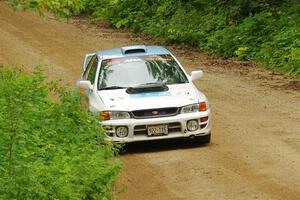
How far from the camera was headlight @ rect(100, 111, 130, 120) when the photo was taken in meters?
13.7

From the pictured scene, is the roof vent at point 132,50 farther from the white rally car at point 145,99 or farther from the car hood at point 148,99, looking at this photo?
the car hood at point 148,99

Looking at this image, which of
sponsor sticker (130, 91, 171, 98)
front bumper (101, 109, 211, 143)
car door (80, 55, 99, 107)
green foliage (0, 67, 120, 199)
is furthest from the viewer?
car door (80, 55, 99, 107)

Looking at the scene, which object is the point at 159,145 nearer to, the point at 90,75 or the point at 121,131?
the point at 121,131

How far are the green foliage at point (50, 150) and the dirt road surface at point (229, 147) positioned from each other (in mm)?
962

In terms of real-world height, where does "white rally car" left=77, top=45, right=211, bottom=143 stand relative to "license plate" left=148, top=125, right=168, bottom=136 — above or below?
above

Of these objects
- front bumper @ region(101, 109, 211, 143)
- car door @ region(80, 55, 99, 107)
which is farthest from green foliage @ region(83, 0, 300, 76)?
front bumper @ region(101, 109, 211, 143)

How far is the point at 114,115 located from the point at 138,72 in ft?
4.58

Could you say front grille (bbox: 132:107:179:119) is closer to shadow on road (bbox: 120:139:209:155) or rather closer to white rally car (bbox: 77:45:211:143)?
white rally car (bbox: 77:45:211:143)

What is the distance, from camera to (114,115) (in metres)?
13.7

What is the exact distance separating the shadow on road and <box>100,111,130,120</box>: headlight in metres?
0.62

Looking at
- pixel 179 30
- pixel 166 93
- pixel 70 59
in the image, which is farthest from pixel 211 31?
pixel 166 93

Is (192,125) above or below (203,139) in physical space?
above

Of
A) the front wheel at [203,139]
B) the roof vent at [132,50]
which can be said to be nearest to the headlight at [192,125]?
the front wheel at [203,139]

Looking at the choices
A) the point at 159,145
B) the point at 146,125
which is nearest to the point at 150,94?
the point at 146,125
